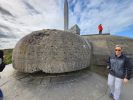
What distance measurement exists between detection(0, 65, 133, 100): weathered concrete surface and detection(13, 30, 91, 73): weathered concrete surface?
0.26 m

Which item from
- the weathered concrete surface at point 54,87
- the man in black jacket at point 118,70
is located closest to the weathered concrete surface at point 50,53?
the weathered concrete surface at point 54,87

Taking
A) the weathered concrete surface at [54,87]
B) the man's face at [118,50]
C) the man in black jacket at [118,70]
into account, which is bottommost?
the weathered concrete surface at [54,87]

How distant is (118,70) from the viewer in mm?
3021

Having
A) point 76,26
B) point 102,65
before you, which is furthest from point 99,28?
point 102,65

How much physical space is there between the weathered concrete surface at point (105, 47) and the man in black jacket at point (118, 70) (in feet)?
10.2

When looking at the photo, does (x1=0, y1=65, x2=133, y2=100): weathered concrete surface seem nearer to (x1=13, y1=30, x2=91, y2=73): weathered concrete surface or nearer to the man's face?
(x1=13, y1=30, x2=91, y2=73): weathered concrete surface

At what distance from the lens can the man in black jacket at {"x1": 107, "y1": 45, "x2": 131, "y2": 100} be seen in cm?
294

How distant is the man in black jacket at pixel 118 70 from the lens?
2936 millimetres

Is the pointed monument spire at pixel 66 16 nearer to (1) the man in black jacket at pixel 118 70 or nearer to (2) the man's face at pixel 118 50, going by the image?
(1) the man in black jacket at pixel 118 70

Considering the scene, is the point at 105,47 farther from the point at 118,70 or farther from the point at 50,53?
the point at 50,53

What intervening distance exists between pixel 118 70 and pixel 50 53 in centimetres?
153

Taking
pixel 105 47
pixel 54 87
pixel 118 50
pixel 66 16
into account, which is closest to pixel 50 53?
pixel 54 87

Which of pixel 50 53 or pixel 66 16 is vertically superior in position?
pixel 66 16

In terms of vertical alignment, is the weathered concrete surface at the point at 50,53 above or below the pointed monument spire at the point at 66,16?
below
